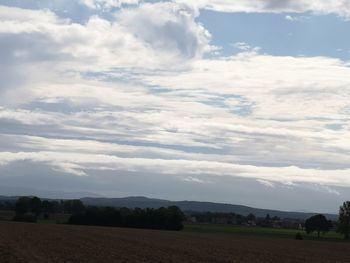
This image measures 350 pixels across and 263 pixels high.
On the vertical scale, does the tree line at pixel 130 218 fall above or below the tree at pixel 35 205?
below

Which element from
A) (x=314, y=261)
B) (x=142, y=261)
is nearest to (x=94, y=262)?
(x=142, y=261)

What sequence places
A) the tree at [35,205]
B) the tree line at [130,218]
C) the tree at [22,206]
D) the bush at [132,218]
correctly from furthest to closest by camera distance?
the tree at [35,205]
the tree at [22,206]
the bush at [132,218]
the tree line at [130,218]

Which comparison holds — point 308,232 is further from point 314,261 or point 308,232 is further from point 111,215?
point 314,261

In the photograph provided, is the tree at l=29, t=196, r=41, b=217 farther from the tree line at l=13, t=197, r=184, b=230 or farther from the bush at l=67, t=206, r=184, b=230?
the bush at l=67, t=206, r=184, b=230

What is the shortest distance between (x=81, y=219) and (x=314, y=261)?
98.8m

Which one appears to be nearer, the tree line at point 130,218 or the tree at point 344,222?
the tree at point 344,222

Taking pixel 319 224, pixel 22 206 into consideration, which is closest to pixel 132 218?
pixel 319 224

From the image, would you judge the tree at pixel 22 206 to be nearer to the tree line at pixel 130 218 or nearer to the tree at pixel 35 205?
the tree at pixel 35 205

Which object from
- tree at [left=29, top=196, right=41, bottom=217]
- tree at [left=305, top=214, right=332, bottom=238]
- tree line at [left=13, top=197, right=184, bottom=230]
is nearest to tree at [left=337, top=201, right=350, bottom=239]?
tree at [left=305, top=214, right=332, bottom=238]

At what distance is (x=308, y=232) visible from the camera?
472 feet

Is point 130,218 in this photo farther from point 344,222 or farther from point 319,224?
point 344,222

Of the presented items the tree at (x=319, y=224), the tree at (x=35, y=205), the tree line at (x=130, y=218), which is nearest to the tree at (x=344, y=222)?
the tree at (x=319, y=224)

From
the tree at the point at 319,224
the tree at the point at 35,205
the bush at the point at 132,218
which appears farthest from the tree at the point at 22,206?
the tree at the point at 319,224

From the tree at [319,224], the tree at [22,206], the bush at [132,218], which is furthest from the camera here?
the tree at [22,206]
